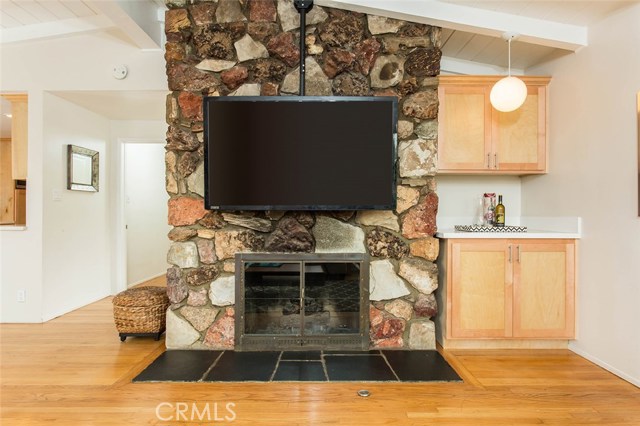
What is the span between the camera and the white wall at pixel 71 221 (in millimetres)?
3586

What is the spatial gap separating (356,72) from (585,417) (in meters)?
2.48

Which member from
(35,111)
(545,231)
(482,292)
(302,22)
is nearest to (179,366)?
(482,292)

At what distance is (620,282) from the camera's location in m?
2.41

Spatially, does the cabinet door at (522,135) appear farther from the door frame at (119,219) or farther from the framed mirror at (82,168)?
the framed mirror at (82,168)

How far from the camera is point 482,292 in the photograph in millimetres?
2779

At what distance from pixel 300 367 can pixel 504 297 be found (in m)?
1.57

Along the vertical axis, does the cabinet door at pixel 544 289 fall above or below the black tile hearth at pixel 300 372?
above

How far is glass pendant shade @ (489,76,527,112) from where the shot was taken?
2.74m

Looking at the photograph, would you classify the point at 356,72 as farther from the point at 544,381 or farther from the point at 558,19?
the point at 544,381

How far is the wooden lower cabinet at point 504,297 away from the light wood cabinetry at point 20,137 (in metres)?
3.92

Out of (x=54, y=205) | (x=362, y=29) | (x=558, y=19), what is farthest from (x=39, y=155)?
(x=558, y=19)

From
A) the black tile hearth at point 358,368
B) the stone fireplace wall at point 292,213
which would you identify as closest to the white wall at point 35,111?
the stone fireplace wall at point 292,213

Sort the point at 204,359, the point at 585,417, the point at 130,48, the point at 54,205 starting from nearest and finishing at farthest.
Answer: the point at 585,417
the point at 204,359
the point at 130,48
the point at 54,205

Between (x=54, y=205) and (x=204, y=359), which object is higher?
(x=54, y=205)
